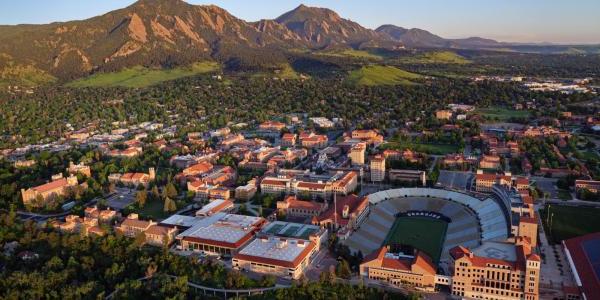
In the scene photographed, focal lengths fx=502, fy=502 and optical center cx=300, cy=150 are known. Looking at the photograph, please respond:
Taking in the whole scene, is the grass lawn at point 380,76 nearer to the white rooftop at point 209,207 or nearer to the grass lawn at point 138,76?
the grass lawn at point 138,76

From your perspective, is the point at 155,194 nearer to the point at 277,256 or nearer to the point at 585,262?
the point at 277,256

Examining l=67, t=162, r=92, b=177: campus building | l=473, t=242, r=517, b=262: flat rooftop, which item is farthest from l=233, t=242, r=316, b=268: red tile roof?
l=67, t=162, r=92, b=177: campus building

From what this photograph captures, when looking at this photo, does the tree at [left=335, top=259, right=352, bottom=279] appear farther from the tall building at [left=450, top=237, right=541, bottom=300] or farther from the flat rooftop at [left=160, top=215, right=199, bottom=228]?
the flat rooftop at [left=160, top=215, right=199, bottom=228]

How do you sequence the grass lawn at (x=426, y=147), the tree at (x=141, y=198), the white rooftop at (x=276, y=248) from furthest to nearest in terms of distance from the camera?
the grass lawn at (x=426, y=147), the tree at (x=141, y=198), the white rooftop at (x=276, y=248)

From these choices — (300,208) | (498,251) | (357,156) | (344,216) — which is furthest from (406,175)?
(498,251)

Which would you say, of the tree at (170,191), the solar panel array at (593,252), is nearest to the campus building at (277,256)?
the tree at (170,191)

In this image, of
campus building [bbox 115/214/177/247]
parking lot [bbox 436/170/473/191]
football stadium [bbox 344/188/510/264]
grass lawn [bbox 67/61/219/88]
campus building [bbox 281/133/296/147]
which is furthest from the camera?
grass lawn [bbox 67/61/219/88]

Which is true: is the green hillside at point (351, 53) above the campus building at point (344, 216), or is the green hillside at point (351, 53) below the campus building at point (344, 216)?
above
